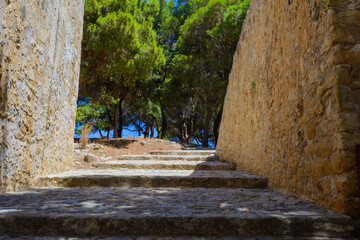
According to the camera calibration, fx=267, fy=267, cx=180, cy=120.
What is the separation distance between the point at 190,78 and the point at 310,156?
1073 centimetres

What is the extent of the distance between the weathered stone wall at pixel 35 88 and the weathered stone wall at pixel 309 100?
265cm

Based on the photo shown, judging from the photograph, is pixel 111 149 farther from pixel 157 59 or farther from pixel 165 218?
pixel 165 218

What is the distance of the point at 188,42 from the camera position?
1336cm

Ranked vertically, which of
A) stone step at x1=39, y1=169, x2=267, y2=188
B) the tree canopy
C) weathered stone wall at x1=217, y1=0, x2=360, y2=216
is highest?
the tree canopy

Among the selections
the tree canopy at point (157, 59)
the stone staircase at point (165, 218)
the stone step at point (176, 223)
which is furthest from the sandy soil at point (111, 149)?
the stone step at point (176, 223)

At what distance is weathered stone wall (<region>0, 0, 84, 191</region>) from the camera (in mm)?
2469

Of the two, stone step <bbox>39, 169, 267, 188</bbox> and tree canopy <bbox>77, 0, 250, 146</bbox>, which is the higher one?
tree canopy <bbox>77, 0, 250, 146</bbox>

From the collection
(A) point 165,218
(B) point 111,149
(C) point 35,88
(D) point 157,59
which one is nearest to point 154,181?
(A) point 165,218

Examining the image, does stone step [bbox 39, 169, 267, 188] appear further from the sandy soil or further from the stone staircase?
the sandy soil

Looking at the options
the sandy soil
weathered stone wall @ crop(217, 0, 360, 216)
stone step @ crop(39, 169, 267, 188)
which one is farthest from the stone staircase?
the sandy soil

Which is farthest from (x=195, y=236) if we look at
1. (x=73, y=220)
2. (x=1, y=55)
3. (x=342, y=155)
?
(x=1, y=55)

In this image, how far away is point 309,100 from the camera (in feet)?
7.13

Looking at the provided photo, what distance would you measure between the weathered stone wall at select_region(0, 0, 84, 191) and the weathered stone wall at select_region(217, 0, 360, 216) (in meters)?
2.65

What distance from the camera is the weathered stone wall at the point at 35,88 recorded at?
8.10ft
